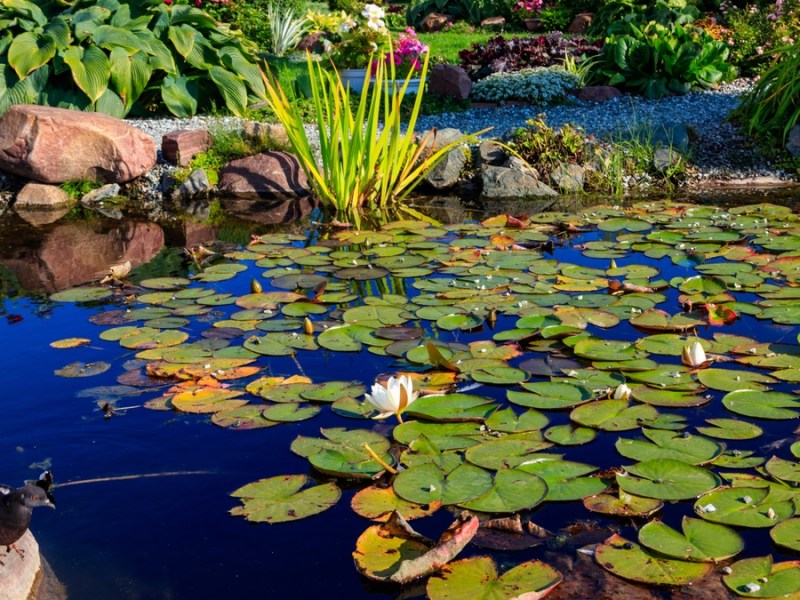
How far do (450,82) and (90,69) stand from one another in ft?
12.1

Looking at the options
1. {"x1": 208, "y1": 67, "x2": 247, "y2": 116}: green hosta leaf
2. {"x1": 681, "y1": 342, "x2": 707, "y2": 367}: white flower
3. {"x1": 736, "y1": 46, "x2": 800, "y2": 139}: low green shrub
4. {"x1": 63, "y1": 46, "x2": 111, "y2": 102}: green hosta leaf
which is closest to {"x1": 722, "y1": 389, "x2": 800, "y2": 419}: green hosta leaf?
{"x1": 681, "y1": 342, "x2": 707, "y2": 367}: white flower

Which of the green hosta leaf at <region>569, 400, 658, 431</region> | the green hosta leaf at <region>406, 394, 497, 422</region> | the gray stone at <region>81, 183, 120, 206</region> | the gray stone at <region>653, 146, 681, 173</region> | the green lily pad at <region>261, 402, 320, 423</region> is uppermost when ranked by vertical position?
the gray stone at <region>653, 146, 681, 173</region>

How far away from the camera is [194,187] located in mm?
7012

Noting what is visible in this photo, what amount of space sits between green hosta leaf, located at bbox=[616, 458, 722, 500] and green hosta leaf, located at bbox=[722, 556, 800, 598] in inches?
12.1

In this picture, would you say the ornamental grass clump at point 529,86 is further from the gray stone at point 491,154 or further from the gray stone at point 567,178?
the gray stone at point 567,178

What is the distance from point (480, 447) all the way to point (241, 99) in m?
6.44

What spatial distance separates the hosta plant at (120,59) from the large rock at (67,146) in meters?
0.96

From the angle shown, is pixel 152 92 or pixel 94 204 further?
pixel 152 92

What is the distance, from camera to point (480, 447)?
8.78ft

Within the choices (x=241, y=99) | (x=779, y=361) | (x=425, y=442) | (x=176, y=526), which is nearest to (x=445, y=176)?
(x=241, y=99)

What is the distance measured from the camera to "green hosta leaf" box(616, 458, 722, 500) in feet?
7.88

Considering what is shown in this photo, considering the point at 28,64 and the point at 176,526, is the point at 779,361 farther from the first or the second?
the point at 28,64

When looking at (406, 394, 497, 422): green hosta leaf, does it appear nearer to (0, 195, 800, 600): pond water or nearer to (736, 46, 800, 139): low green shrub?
(0, 195, 800, 600): pond water

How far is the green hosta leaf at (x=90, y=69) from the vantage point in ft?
25.2
